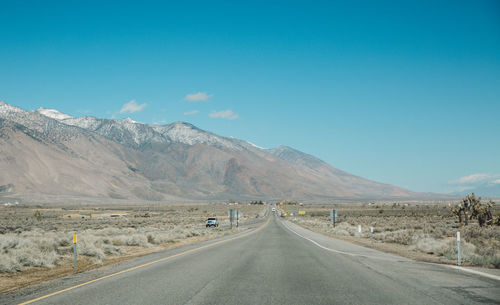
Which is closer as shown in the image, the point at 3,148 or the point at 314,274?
the point at 314,274

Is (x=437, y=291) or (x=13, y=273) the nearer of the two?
(x=437, y=291)

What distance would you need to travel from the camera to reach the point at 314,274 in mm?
11586

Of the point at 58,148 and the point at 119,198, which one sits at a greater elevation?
the point at 58,148

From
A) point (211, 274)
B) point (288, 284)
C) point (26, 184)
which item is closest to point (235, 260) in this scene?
point (211, 274)

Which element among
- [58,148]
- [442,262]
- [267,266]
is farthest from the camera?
[58,148]

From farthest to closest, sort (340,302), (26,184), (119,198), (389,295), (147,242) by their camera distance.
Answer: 1. (119,198)
2. (26,184)
3. (147,242)
4. (389,295)
5. (340,302)

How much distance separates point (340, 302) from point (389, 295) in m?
1.33

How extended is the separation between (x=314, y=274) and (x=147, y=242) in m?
15.8

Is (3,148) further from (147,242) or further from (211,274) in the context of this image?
(211,274)

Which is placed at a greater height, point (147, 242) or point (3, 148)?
point (3, 148)

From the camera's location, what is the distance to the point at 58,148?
19662cm

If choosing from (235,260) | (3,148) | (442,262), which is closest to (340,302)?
(235,260)

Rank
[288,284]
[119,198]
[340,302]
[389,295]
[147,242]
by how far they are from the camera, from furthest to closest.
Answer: [119,198] → [147,242] → [288,284] → [389,295] → [340,302]

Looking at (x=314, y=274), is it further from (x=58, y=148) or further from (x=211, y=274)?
(x=58, y=148)
